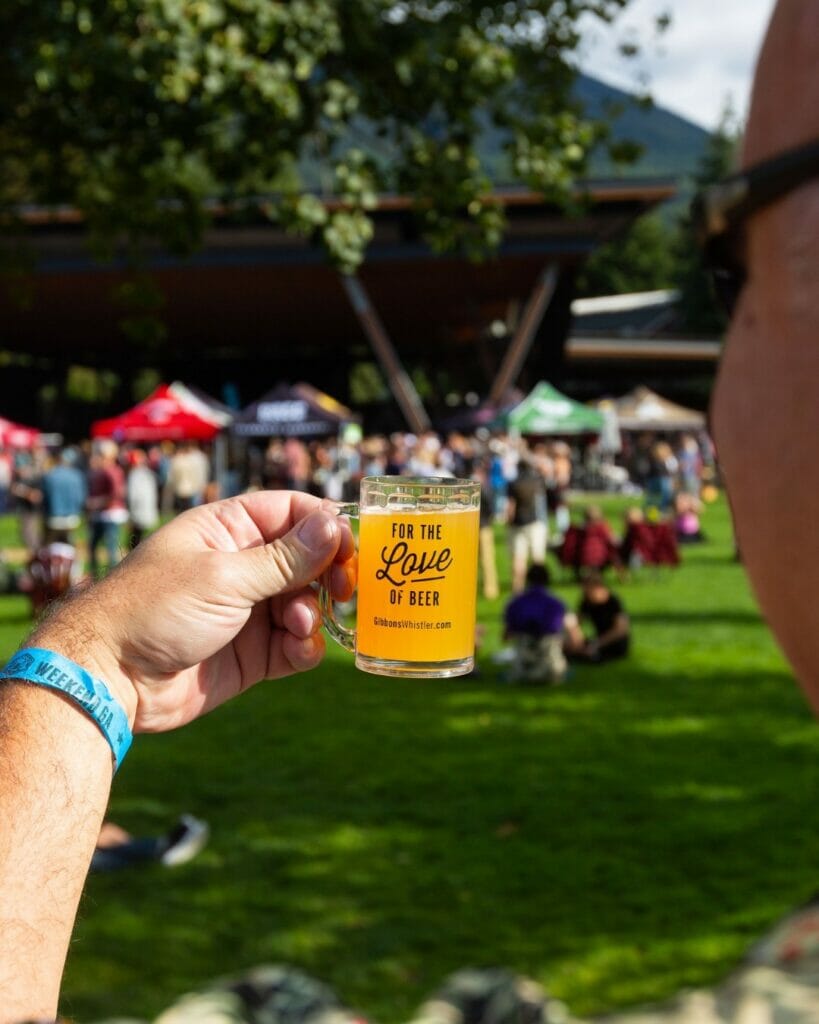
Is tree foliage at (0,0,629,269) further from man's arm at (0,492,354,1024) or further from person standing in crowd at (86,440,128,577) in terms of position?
person standing in crowd at (86,440,128,577)

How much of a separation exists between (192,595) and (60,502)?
13627 millimetres

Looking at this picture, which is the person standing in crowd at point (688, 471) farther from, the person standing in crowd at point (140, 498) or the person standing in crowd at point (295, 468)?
the person standing in crowd at point (140, 498)

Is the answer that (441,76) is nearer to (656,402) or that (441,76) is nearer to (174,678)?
(174,678)

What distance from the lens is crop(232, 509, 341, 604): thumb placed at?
1888 millimetres

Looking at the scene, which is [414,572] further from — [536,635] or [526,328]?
[526,328]

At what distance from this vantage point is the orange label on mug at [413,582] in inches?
76.0

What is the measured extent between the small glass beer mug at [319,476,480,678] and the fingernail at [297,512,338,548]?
0.08 m

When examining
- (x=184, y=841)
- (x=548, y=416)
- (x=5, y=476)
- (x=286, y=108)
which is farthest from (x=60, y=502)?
(x=5, y=476)

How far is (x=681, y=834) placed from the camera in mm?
6191

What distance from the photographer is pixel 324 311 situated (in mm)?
41125

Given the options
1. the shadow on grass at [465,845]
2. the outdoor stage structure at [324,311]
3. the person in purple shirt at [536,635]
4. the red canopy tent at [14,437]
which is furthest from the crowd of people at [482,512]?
the outdoor stage structure at [324,311]

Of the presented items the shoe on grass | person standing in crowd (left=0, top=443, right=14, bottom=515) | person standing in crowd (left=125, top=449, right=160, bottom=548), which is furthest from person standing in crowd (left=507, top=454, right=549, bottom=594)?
person standing in crowd (left=0, top=443, right=14, bottom=515)

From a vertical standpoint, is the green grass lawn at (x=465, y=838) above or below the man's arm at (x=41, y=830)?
below

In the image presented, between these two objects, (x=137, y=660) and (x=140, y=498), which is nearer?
(x=137, y=660)
